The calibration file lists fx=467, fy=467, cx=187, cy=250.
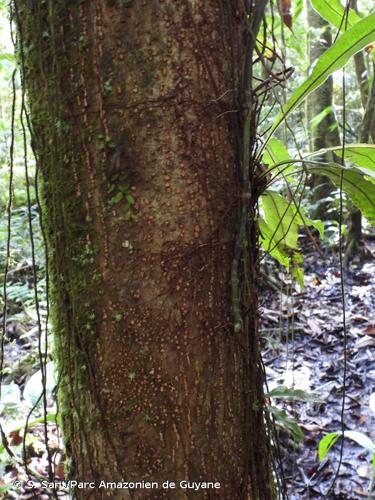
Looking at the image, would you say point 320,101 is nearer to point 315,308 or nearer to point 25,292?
point 315,308

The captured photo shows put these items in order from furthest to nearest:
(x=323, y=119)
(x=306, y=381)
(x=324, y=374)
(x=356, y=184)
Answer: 1. (x=323, y=119)
2. (x=324, y=374)
3. (x=306, y=381)
4. (x=356, y=184)

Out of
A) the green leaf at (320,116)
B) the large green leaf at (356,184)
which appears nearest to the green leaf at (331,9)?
the large green leaf at (356,184)

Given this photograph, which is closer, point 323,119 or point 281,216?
point 281,216

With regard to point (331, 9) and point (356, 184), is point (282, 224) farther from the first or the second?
point (331, 9)

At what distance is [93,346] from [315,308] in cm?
259

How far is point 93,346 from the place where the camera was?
875mm

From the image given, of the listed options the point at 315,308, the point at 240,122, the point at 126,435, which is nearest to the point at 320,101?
the point at 315,308

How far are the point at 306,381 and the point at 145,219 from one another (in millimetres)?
1799

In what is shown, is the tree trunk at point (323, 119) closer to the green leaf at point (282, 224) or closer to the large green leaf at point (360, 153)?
the green leaf at point (282, 224)

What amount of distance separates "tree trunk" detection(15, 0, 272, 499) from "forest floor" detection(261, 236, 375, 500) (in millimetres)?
399

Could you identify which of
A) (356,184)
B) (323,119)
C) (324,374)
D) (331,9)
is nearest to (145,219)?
(356,184)

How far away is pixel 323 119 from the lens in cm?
496

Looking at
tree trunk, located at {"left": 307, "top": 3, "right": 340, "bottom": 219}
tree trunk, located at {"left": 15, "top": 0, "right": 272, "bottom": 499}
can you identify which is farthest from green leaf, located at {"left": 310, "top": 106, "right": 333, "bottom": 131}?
tree trunk, located at {"left": 15, "top": 0, "right": 272, "bottom": 499}

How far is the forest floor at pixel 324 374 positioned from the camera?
180 centimetres
